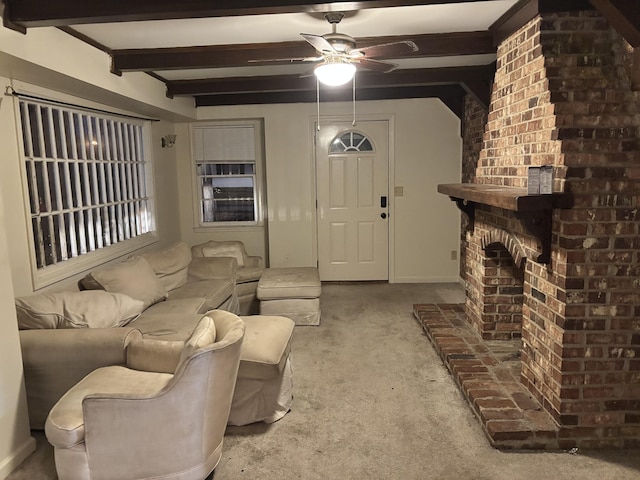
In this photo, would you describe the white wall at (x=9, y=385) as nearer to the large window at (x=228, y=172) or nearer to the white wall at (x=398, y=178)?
the white wall at (x=398, y=178)

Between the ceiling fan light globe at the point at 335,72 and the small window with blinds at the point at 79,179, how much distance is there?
203 centimetres

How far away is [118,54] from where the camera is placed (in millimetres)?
3605

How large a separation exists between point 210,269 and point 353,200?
2.10 meters

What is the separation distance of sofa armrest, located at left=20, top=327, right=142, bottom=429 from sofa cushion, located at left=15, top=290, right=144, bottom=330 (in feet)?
0.45

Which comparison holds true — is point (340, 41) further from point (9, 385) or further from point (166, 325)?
point (9, 385)

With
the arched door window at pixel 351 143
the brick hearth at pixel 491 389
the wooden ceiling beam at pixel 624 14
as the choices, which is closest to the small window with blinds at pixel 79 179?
the arched door window at pixel 351 143

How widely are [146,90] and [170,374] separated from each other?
2.78 metres

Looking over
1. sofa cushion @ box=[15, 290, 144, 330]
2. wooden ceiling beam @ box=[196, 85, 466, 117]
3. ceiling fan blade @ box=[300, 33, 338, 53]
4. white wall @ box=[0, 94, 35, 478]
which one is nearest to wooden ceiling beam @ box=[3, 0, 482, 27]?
ceiling fan blade @ box=[300, 33, 338, 53]

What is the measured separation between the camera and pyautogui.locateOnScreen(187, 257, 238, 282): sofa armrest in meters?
4.82

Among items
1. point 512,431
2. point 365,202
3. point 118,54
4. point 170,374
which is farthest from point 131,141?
point 512,431

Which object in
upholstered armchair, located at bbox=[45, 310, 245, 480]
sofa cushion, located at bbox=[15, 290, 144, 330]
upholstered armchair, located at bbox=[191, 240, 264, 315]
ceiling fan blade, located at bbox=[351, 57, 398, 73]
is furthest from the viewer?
upholstered armchair, located at bbox=[191, 240, 264, 315]

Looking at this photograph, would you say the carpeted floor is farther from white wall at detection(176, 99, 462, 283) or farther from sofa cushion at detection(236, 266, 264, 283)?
white wall at detection(176, 99, 462, 283)

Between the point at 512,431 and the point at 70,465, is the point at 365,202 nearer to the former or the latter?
the point at 512,431

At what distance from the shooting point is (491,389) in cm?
294
